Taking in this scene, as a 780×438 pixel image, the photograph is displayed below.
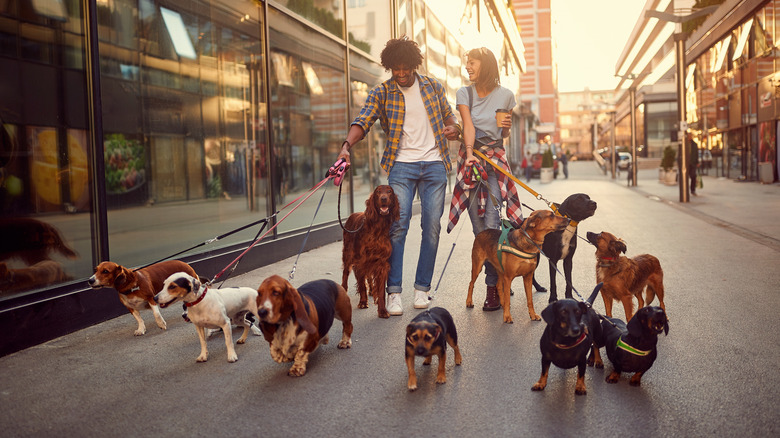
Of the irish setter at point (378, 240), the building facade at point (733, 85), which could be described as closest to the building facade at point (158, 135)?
the irish setter at point (378, 240)

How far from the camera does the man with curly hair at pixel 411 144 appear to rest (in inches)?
224

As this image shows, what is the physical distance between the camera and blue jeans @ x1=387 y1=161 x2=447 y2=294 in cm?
570

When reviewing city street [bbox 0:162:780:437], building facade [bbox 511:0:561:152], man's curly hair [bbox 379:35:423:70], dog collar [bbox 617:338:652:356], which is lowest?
city street [bbox 0:162:780:437]

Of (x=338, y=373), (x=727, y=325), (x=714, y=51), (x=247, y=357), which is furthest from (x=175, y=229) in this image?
(x=714, y=51)

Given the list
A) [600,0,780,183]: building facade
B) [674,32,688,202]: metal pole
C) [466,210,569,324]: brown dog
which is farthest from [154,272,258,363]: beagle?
[600,0,780,183]: building facade

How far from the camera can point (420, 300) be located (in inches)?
231

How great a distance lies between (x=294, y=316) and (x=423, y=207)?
235 centimetres

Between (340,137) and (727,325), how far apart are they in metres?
8.46

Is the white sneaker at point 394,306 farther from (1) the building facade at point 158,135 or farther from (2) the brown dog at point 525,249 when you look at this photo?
(1) the building facade at point 158,135

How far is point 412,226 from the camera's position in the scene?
14.1 metres

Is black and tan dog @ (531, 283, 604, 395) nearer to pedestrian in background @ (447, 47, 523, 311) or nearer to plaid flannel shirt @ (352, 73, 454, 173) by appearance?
pedestrian in background @ (447, 47, 523, 311)

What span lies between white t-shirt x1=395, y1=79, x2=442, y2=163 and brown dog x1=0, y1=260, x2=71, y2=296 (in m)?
2.96

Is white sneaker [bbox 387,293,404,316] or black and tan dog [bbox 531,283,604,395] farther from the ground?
black and tan dog [bbox 531,283,604,395]

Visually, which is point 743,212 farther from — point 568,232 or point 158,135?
point 158,135
